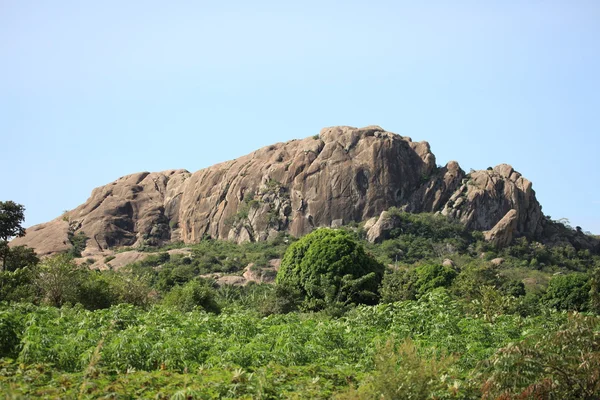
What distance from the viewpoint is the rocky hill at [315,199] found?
84062 millimetres

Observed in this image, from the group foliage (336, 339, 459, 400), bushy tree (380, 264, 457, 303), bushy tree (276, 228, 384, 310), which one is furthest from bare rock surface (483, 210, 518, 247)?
foliage (336, 339, 459, 400)

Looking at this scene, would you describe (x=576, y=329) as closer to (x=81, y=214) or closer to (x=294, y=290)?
(x=294, y=290)

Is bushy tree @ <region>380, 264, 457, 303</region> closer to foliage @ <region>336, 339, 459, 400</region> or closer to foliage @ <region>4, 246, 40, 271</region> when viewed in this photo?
foliage @ <region>4, 246, 40, 271</region>

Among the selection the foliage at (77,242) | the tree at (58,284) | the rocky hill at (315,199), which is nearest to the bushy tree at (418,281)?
the tree at (58,284)

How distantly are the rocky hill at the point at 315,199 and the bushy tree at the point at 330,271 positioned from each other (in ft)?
117

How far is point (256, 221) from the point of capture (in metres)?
86.6

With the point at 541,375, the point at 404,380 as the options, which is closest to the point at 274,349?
the point at 404,380

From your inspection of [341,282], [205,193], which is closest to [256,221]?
[205,193]

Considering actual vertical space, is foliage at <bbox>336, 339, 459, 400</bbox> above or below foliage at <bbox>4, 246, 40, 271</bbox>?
below

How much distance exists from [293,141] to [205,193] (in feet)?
41.5

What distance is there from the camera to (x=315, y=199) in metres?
85.6

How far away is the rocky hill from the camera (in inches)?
3310

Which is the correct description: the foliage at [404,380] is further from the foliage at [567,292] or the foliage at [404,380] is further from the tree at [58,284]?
the foliage at [567,292]

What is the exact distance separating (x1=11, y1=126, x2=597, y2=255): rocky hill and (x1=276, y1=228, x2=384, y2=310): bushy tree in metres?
35.6
